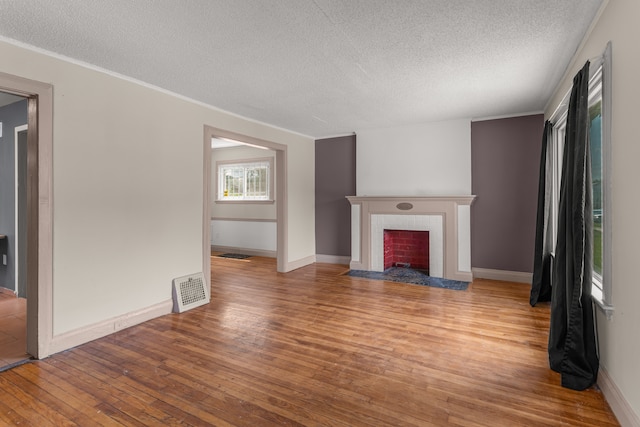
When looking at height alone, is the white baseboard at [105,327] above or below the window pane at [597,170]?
below

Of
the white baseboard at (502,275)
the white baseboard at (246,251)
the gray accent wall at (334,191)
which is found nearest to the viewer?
the white baseboard at (502,275)

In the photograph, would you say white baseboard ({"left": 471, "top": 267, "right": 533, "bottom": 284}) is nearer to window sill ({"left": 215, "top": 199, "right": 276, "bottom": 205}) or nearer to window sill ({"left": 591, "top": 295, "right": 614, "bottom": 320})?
window sill ({"left": 591, "top": 295, "right": 614, "bottom": 320})

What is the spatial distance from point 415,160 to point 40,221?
15.5 ft

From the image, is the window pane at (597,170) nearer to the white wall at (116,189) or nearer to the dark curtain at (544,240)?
the dark curtain at (544,240)

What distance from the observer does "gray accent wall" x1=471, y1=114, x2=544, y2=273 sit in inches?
185

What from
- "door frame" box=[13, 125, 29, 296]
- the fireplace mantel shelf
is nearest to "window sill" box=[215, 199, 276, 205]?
the fireplace mantel shelf

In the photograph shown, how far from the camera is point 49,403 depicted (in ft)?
6.51

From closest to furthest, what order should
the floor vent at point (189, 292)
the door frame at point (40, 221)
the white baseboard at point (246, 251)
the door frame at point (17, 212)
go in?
1. the door frame at point (40, 221)
2. the floor vent at point (189, 292)
3. the door frame at point (17, 212)
4. the white baseboard at point (246, 251)

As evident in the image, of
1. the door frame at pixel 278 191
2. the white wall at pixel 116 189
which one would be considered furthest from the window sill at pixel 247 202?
the white wall at pixel 116 189

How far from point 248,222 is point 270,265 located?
61.0 inches

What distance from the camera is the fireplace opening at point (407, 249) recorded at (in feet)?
18.4

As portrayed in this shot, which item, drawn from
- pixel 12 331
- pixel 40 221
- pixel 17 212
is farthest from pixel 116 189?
pixel 17 212

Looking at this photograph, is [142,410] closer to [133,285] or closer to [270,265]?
[133,285]

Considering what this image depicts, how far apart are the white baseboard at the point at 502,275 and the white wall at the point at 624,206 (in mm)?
2951
